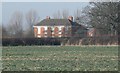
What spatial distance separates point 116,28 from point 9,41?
21.5 m

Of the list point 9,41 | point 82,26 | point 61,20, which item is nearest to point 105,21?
point 82,26

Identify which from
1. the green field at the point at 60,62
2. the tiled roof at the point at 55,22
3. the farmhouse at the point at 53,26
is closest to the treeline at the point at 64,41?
the farmhouse at the point at 53,26

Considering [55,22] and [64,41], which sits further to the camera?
[55,22]

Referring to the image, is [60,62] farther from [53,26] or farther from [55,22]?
[53,26]

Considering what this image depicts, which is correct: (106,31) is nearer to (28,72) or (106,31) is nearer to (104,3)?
(104,3)

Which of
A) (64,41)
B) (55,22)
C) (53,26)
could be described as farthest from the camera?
(53,26)

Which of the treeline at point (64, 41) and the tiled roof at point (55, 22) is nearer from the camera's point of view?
the treeline at point (64, 41)

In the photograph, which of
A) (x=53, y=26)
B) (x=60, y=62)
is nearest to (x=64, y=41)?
(x=60, y=62)

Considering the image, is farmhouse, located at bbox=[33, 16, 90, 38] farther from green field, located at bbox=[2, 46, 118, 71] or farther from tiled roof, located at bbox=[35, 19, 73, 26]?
green field, located at bbox=[2, 46, 118, 71]

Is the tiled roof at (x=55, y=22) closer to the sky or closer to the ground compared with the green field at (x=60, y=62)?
closer to the ground

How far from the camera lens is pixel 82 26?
73.4 meters

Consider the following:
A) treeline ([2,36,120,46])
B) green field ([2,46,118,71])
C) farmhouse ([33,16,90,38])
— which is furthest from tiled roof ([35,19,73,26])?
green field ([2,46,118,71])

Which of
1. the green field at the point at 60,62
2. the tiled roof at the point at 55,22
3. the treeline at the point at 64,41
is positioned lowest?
the treeline at the point at 64,41

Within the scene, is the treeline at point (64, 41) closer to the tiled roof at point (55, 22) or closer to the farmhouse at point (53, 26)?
the farmhouse at point (53, 26)
